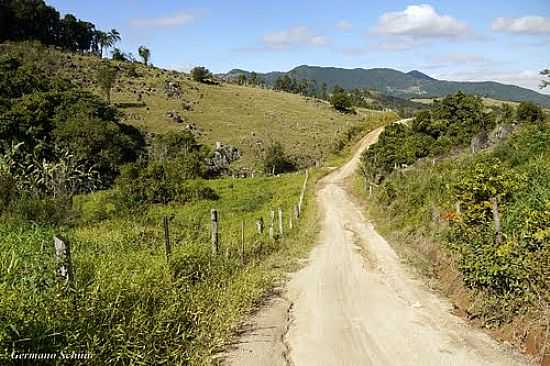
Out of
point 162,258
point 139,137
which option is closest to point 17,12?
point 139,137

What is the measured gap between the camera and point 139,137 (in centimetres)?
5391

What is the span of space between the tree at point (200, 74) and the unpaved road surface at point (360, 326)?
7994 cm

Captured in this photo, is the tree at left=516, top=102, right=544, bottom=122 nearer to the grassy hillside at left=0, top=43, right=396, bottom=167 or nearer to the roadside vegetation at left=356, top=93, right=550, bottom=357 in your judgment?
the roadside vegetation at left=356, top=93, right=550, bottom=357

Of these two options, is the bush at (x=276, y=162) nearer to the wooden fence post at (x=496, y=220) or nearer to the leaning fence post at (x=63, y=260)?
the wooden fence post at (x=496, y=220)

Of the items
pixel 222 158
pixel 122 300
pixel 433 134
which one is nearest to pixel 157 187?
pixel 222 158

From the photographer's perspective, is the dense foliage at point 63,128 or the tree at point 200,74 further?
the tree at point 200,74

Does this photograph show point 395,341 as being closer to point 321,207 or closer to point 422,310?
point 422,310

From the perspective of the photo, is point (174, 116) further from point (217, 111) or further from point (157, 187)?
point (157, 187)

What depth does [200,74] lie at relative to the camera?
89.5 meters

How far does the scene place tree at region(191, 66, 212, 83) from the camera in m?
89.2

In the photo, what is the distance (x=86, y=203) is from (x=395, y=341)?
27.2 meters

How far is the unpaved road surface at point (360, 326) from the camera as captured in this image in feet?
21.7

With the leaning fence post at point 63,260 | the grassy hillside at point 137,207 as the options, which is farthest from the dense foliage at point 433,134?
the leaning fence post at point 63,260

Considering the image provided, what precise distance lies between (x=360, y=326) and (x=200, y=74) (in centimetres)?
8555
